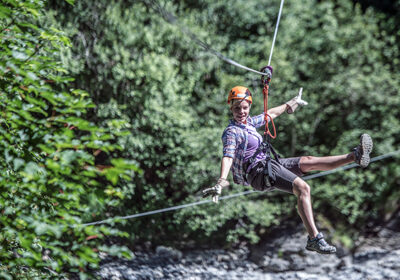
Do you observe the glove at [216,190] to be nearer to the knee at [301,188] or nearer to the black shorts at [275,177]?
the black shorts at [275,177]

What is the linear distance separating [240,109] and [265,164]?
60cm

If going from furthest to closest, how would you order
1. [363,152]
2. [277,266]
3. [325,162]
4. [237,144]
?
1. [277,266]
2. [237,144]
3. [325,162]
4. [363,152]

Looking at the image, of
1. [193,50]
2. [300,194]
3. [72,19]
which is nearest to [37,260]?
[300,194]

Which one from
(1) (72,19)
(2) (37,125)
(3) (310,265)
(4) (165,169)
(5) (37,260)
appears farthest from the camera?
(3) (310,265)

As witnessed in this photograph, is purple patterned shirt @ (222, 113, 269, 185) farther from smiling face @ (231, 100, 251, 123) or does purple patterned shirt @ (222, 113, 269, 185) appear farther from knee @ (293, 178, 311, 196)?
knee @ (293, 178, 311, 196)

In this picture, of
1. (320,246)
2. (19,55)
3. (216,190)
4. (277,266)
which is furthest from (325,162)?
(277,266)

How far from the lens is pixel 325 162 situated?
3.82 meters

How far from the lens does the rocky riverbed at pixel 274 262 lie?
8.16 meters

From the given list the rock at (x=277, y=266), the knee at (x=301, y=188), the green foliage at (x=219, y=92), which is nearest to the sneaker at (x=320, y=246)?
→ the knee at (x=301, y=188)

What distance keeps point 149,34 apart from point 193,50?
48.6 inches

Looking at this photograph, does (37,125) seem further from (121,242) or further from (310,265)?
(310,265)

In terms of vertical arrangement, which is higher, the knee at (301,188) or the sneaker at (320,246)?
the knee at (301,188)

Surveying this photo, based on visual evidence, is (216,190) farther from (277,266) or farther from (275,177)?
(277,266)

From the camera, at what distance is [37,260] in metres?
2.36
